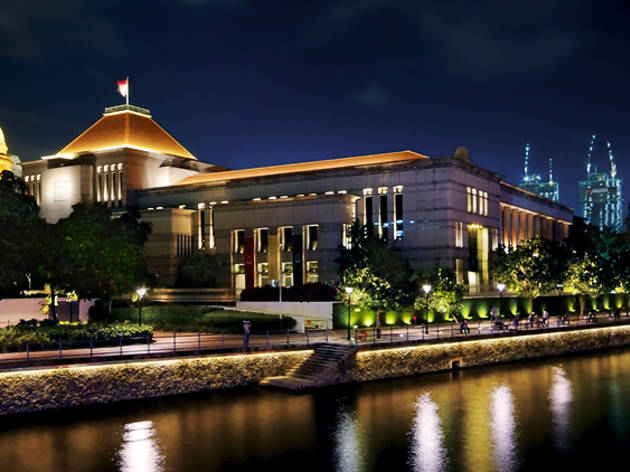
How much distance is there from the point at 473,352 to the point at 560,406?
14189 mm

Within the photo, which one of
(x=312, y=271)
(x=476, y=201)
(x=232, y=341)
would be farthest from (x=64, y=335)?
(x=476, y=201)

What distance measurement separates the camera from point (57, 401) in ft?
120

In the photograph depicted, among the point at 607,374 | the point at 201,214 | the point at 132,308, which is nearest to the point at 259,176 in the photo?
the point at 201,214

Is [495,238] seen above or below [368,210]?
below

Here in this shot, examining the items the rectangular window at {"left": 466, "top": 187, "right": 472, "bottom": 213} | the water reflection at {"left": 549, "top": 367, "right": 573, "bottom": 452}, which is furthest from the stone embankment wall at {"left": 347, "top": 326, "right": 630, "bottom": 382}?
the rectangular window at {"left": 466, "top": 187, "right": 472, "bottom": 213}

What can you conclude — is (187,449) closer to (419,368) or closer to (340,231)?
(419,368)

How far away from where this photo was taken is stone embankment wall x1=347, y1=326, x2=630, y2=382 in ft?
157

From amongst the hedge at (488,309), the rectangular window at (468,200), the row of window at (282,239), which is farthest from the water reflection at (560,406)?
the row of window at (282,239)

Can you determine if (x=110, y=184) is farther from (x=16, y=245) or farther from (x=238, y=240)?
(x=16, y=245)

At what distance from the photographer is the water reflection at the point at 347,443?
95.9ft

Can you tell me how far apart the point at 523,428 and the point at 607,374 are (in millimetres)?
20211

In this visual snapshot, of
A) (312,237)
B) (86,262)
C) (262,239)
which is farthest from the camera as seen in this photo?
(262,239)

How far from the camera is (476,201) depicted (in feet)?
281

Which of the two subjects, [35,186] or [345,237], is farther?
[35,186]
